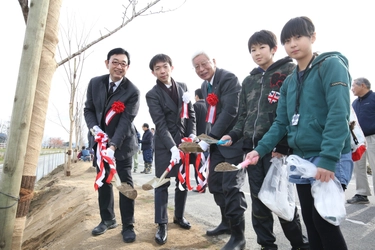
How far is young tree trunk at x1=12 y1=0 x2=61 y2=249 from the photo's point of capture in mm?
2279

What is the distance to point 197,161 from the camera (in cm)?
348

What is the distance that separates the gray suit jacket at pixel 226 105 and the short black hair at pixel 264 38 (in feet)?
1.85

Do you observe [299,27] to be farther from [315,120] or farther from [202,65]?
[202,65]

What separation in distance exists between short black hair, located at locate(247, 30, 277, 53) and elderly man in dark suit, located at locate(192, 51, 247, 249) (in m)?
0.58

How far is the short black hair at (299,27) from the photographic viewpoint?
1.94 m

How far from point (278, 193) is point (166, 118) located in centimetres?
174

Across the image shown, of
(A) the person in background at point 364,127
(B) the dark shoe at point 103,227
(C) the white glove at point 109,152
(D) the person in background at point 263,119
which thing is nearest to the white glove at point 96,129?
(C) the white glove at point 109,152

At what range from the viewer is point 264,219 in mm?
2551

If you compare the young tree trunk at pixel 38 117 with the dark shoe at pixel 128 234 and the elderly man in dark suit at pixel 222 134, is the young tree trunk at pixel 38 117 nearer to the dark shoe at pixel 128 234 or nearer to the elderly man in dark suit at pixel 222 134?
the dark shoe at pixel 128 234

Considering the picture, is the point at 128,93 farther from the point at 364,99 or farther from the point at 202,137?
the point at 364,99

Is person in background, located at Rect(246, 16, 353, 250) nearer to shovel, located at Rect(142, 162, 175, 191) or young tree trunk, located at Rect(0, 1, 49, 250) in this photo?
shovel, located at Rect(142, 162, 175, 191)

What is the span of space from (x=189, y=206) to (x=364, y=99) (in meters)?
3.65

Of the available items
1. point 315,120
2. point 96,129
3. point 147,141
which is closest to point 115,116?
point 96,129

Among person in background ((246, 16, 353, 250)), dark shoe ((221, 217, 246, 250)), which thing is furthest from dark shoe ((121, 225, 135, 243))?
person in background ((246, 16, 353, 250))
